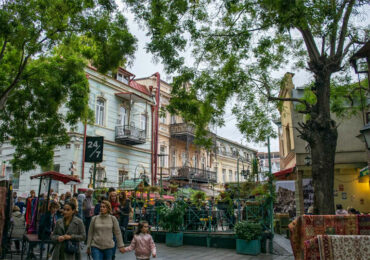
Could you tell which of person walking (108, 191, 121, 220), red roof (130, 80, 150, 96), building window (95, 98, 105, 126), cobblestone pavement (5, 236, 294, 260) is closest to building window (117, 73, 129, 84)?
red roof (130, 80, 150, 96)

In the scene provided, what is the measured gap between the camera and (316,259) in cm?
448

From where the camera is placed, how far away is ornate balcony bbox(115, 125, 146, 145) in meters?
23.5

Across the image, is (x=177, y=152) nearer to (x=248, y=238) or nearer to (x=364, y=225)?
(x=248, y=238)

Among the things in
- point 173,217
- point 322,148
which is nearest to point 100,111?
point 173,217

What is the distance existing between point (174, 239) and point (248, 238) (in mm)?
2968

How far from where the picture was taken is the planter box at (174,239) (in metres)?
11.3

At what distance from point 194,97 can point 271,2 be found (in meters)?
4.43

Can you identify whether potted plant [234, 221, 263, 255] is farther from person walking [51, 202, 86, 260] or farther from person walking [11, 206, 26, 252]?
person walking [11, 206, 26, 252]

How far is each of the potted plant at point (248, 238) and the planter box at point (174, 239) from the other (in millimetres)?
2406

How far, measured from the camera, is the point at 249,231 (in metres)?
9.58

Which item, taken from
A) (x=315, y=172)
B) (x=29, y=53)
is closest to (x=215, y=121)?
(x=315, y=172)

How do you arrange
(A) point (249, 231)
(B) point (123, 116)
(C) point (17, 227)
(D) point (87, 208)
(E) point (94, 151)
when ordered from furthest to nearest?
1. (B) point (123, 116)
2. (E) point (94, 151)
3. (D) point (87, 208)
4. (A) point (249, 231)
5. (C) point (17, 227)

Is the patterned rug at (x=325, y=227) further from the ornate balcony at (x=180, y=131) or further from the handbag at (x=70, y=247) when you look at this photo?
the ornate balcony at (x=180, y=131)

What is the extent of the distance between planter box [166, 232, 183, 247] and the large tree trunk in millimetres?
5140
